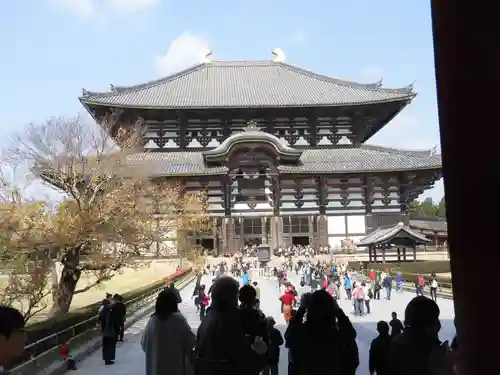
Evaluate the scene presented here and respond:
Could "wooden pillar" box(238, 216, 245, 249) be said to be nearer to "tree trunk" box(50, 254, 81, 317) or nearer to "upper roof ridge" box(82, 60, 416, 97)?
"upper roof ridge" box(82, 60, 416, 97)

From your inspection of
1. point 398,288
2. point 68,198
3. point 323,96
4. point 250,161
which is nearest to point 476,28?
point 68,198

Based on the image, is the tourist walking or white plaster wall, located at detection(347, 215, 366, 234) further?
white plaster wall, located at detection(347, 215, 366, 234)

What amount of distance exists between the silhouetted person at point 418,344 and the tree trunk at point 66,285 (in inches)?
543

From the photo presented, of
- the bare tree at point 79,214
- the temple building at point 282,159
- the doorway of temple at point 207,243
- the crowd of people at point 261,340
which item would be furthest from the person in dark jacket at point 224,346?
the doorway of temple at point 207,243

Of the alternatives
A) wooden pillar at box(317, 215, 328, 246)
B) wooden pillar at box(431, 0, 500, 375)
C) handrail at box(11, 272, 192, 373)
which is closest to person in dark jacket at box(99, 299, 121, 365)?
handrail at box(11, 272, 192, 373)

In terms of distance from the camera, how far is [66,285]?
16.4 meters

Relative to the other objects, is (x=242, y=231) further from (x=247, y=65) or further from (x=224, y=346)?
(x=224, y=346)

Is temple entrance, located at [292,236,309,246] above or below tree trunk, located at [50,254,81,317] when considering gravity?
above

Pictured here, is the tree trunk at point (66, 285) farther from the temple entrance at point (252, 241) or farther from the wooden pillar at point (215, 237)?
the temple entrance at point (252, 241)

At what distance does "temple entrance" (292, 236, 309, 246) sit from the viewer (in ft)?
149

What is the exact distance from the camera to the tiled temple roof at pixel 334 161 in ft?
139

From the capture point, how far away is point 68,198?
17.9 metres

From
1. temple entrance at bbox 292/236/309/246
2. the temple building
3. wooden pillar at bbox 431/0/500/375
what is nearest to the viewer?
wooden pillar at bbox 431/0/500/375

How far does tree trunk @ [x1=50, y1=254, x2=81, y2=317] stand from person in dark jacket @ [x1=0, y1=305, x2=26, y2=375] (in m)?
14.1
